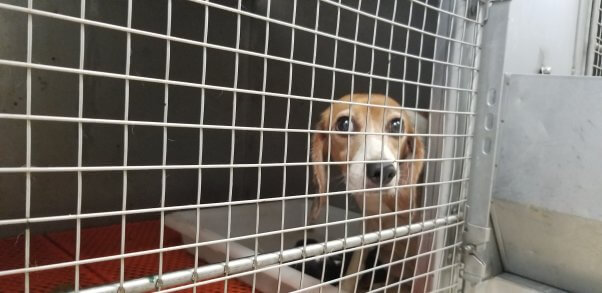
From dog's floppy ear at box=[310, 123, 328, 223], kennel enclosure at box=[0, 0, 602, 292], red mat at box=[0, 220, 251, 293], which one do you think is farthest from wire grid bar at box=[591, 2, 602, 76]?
red mat at box=[0, 220, 251, 293]

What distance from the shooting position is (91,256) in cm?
118

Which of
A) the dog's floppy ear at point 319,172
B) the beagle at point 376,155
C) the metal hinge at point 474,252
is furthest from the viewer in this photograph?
the dog's floppy ear at point 319,172

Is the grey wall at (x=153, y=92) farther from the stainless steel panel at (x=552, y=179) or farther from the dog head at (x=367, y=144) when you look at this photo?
the stainless steel panel at (x=552, y=179)

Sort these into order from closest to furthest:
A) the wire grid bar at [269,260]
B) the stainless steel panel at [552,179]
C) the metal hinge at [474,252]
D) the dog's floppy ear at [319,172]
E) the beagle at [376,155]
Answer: the wire grid bar at [269,260]
the stainless steel panel at [552,179]
the metal hinge at [474,252]
the beagle at [376,155]
the dog's floppy ear at [319,172]

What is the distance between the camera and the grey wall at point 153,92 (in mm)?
1273

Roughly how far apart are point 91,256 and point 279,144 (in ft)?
2.46

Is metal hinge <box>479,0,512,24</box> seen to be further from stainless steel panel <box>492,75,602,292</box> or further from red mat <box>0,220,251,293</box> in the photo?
red mat <box>0,220,251,293</box>

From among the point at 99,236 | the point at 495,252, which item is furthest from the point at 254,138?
the point at 495,252

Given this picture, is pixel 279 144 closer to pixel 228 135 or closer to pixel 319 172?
pixel 228 135

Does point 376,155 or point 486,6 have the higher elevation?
point 486,6

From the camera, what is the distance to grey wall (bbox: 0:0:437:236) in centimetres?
127

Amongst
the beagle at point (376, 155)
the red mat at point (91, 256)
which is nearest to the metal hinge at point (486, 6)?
the beagle at point (376, 155)

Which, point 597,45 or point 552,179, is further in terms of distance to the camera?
point 597,45

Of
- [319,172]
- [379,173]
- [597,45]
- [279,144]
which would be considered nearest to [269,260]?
[379,173]
